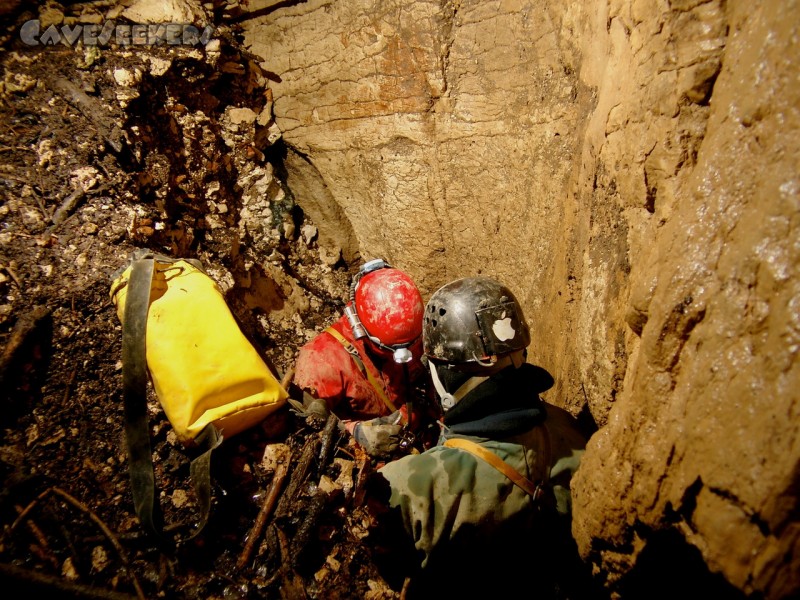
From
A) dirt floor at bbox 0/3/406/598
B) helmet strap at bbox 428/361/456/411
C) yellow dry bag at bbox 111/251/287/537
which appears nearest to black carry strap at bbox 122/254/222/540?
yellow dry bag at bbox 111/251/287/537

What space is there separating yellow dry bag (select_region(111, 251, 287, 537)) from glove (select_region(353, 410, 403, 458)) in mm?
1066

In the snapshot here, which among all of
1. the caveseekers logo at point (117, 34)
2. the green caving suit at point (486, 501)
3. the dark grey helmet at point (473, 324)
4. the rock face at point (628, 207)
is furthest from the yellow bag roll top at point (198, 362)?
the caveseekers logo at point (117, 34)

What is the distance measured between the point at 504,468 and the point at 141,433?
6.03ft

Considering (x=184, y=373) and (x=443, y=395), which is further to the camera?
(x=443, y=395)

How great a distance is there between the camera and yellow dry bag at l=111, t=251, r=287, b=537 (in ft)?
6.28

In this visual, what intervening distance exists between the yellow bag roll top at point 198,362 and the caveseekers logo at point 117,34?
2.74 metres

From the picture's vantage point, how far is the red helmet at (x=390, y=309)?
2.96 metres

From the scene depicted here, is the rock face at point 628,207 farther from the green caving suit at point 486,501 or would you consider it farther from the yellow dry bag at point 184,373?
the yellow dry bag at point 184,373

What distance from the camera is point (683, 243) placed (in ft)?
4.01

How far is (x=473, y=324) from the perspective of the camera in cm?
220

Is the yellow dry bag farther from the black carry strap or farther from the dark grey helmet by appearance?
the dark grey helmet

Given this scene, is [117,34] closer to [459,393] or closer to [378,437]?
[378,437]

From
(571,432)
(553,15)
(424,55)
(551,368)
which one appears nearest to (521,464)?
(571,432)

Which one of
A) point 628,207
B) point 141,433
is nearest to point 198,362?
point 141,433
